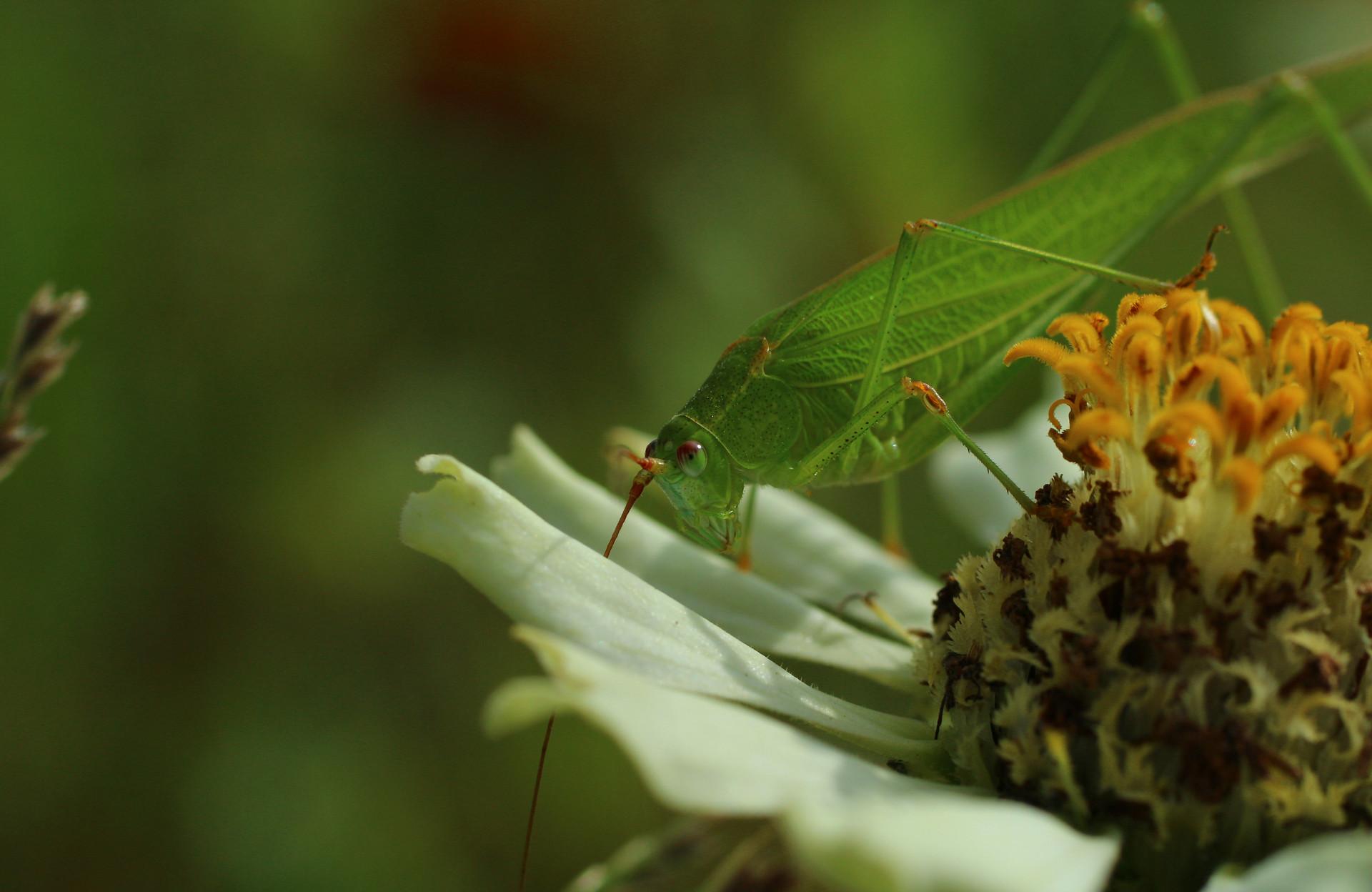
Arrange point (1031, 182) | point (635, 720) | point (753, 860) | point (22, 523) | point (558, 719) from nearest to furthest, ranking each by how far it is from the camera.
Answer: point (635, 720) → point (753, 860) → point (1031, 182) → point (22, 523) → point (558, 719)

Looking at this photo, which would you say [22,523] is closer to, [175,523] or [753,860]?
[175,523]

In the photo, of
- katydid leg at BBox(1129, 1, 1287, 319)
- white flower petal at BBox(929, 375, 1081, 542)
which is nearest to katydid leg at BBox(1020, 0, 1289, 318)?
katydid leg at BBox(1129, 1, 1287, 319)

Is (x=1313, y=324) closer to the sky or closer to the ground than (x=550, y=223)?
closer to the ground

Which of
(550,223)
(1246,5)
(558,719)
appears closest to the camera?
(558,719)

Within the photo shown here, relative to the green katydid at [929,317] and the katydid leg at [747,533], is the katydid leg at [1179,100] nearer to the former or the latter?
the green katydid at [929,317]

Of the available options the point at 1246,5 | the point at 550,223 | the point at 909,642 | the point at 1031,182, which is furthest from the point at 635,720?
the point at 1246,5

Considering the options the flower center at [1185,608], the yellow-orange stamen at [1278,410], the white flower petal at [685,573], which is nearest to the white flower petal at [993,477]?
the white flower petal at [685,573]
